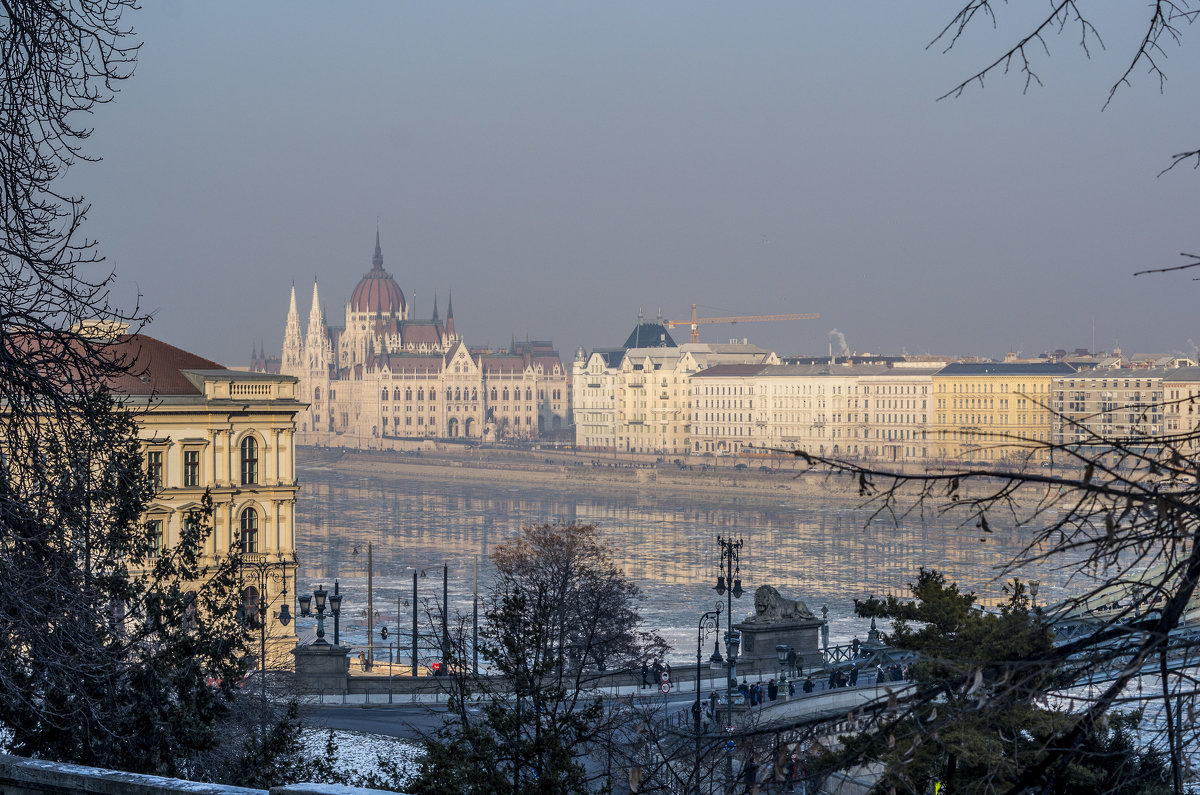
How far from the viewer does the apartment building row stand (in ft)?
324

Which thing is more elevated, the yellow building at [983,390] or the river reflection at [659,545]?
the yellow building at [983,390]

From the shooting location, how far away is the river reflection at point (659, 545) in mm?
43156

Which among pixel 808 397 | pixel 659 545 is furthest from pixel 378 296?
pixel 659 545

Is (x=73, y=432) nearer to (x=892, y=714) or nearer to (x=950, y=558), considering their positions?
(x=892, y=714)

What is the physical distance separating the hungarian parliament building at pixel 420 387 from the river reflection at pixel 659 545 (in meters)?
45.3

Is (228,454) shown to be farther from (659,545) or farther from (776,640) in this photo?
(659,545)

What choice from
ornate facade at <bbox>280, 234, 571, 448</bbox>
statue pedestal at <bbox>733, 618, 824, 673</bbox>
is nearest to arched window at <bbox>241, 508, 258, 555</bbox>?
statue pedestal at <bbox>733, 618, 824, 673</bbox>

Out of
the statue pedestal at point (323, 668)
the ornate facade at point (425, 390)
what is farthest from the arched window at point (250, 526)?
the ornate facade at point (425, 390)

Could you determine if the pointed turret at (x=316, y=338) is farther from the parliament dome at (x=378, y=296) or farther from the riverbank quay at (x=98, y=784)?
the riverbank quay at (x=98, y=784)

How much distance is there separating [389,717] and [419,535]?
160 feet

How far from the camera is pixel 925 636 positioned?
1138cm

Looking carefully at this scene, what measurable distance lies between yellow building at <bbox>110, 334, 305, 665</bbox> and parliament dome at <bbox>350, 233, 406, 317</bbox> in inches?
5996

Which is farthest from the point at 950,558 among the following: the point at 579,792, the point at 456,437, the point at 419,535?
the point at 456,437

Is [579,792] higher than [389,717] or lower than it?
higher
